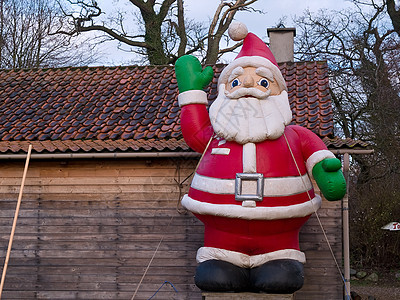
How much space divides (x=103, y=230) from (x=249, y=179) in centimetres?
313

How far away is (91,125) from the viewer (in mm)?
8773

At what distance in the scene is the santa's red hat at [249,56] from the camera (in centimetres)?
614

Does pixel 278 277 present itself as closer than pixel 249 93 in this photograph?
Yes

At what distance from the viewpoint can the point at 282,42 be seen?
1065cm

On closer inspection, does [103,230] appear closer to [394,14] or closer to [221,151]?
[221,151]

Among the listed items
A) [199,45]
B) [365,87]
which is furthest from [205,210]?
[199,45]

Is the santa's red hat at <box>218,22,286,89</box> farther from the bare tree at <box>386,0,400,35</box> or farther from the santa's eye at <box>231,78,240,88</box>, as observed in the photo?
the bare tree at <box>386,0,400,35</box>

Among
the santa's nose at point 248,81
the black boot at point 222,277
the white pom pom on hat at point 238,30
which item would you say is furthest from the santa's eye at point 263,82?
the black boot at point 222,277

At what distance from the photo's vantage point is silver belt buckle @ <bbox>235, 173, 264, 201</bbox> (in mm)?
5746

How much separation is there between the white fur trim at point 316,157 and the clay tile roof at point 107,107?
1401mm

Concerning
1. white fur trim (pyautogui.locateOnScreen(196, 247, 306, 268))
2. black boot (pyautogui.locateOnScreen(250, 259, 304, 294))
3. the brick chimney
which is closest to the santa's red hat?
white fur trim (pyautogui.locateOnScreen(196, 247, 306, 268))

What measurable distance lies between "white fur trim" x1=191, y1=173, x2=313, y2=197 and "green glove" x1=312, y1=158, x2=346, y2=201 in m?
0.24

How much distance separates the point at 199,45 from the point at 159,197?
35.5ft

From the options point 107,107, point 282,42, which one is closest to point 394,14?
point 282,42
